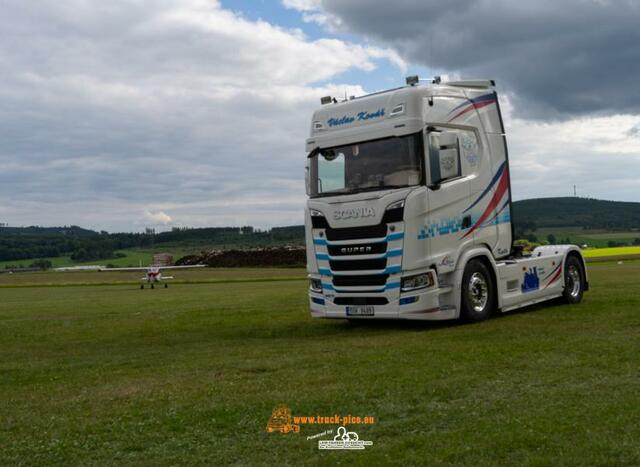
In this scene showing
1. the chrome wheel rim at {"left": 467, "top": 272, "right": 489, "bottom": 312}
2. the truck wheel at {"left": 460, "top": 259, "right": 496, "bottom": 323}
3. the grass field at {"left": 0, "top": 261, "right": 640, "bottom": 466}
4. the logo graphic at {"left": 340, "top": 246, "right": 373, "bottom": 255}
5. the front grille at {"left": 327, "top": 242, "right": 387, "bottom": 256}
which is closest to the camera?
the grass field at {"left": 0, "top": 261, "right": 640, "bottom": 466}

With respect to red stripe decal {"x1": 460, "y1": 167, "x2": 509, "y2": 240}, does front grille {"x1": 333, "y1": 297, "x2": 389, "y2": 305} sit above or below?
below

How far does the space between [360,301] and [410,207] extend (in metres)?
1.92

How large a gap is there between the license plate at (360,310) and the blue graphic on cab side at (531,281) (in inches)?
146

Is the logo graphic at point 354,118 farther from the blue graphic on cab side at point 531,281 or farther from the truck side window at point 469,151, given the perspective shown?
the blue graphic on cab side at point 531,281

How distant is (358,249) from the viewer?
39.1 feet

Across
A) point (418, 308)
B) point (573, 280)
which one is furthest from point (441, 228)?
point (573, 280)

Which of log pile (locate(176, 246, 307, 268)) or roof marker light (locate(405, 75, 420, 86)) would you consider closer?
roof marker light (locate(405, 75, 420, 86))

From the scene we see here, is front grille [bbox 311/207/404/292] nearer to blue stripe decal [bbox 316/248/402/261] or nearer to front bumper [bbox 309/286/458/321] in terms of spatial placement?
blue stripe decal [bbox 316/248/402/261]

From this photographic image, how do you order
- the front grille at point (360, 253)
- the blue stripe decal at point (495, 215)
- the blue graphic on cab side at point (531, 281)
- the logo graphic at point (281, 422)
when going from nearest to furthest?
the logo graphic at point (281, 422)
the front grille at point (360, 253)
the blue stripe decal at point (495, 215)
the blue graphic on cab side at point (531, 281)

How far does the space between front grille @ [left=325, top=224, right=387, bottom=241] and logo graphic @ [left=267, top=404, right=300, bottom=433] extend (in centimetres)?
578

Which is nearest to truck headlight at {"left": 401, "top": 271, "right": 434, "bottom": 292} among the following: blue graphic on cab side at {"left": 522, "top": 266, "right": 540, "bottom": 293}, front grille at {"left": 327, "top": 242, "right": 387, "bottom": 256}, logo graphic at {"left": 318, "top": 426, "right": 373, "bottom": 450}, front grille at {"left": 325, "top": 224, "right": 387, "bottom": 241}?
front grille at {"left": 327, "top": 242, "right": 387, "bottom": 256}

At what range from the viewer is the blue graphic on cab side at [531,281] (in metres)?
13.9

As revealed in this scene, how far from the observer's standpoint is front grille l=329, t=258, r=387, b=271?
1178 centimetres

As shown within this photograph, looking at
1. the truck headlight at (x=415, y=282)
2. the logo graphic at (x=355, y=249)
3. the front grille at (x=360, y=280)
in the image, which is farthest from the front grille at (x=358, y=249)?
the truck headlight at (x=415, y=282)
